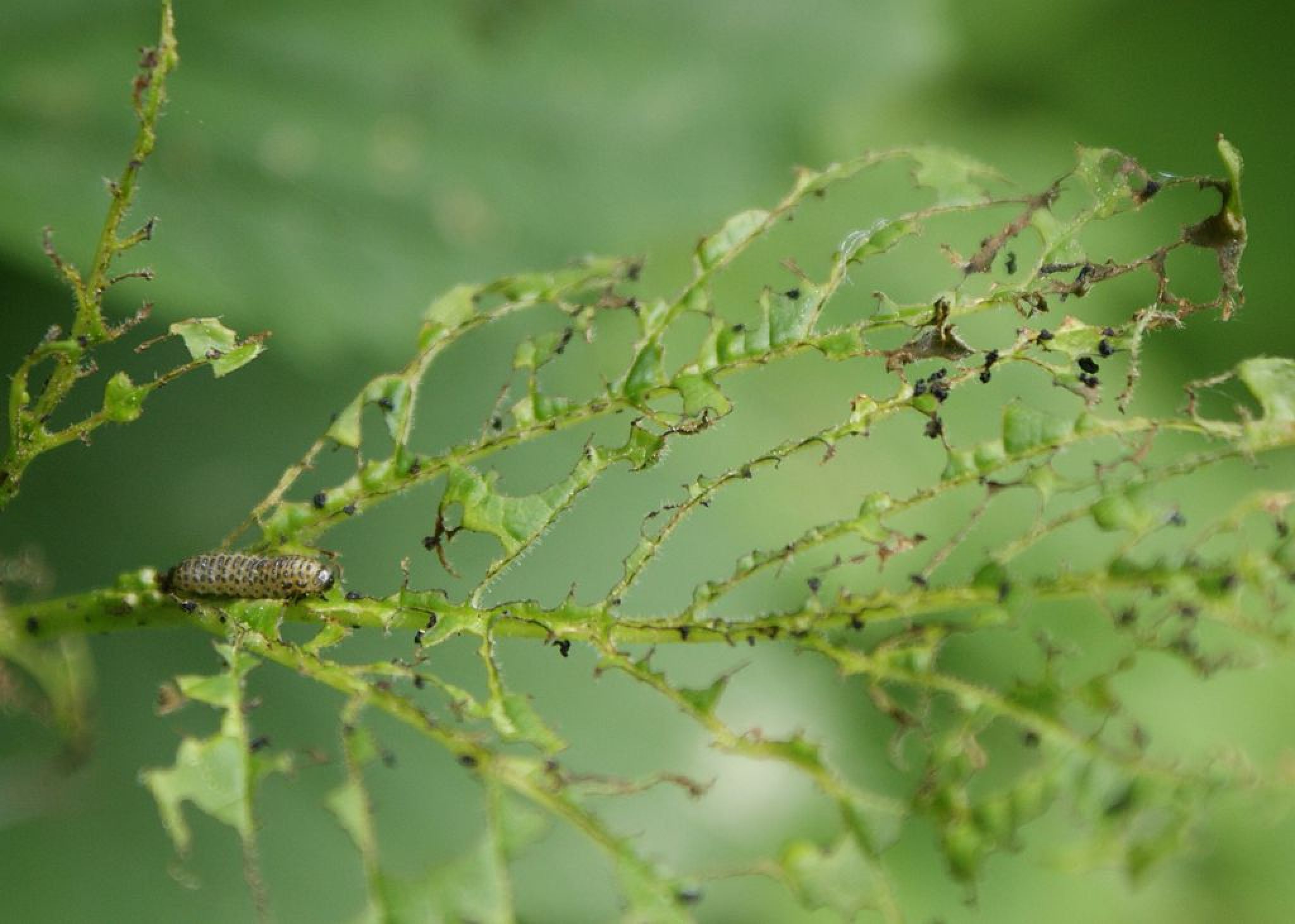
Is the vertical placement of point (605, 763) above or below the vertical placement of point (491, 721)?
above

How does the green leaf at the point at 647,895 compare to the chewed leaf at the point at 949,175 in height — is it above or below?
below

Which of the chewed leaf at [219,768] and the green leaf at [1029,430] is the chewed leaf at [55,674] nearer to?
the chewed leaf at [219,768]

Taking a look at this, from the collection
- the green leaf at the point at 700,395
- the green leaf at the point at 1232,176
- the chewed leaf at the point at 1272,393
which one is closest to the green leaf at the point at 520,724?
the green leaf at the point at 700,395

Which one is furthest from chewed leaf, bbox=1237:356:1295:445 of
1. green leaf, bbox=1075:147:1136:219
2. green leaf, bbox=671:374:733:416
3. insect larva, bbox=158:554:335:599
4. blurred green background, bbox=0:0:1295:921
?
blurred green background, bbox=0:0:1295:921

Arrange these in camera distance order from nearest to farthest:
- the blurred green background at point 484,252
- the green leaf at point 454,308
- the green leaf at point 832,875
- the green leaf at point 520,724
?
the green leaf at point 520,724 → the green leaf at point 832,875 → the green leaf at point 454,308 → the blurred green background at point 484,252

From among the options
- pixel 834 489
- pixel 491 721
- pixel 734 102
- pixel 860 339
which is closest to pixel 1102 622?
pixel 834 489

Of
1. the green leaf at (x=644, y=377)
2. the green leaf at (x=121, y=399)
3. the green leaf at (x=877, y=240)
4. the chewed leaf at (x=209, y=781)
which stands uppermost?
the green leaf at (x=877, y=240)

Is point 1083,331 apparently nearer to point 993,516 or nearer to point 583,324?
point 583,324
